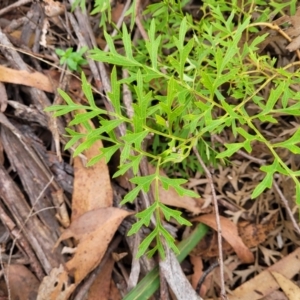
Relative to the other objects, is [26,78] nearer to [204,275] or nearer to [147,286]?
[147,286]

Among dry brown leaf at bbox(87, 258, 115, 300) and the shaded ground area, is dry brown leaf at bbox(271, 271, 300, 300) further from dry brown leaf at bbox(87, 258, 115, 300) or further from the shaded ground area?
dry brown leaf at bbox(87, 258, 115, 300)

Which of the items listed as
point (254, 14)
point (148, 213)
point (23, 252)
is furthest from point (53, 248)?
point (254, 14)

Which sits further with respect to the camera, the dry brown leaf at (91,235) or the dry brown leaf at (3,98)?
the dry brown leaf at (3,98)

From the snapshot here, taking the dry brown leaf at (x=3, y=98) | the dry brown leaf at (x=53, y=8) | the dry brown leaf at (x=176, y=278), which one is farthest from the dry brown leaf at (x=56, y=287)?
→ the dry brown leaf at (x=53, y=8)

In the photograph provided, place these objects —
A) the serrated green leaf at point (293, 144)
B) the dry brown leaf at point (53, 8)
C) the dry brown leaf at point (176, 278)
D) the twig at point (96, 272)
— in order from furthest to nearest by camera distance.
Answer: the dry brown leaf at point (53, 8) < the twig at point (96, 272) < the dry brown leaf at point (176, 278) < the serrated green leaf at point (293, 144)

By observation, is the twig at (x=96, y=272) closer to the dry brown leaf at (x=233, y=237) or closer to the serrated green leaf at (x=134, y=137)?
the dry brown leaf at (x=233, y=237)

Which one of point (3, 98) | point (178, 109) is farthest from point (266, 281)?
point (3, 98)

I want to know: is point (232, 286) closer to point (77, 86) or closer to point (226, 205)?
point (226, 205)
